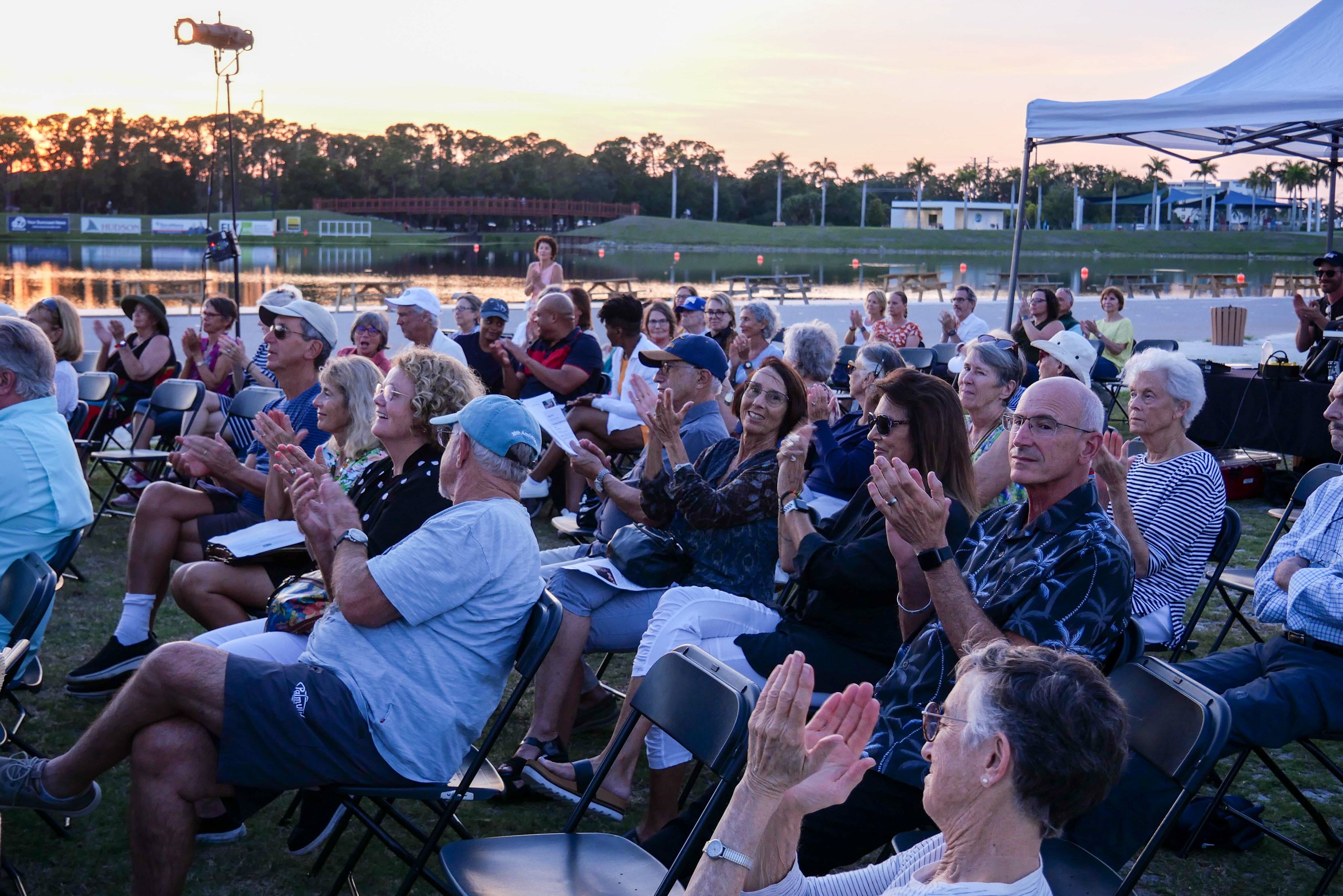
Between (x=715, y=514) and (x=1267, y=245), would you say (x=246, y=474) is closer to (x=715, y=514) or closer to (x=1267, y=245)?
(x=715, y=514)

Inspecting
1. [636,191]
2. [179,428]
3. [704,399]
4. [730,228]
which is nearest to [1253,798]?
[704,399]

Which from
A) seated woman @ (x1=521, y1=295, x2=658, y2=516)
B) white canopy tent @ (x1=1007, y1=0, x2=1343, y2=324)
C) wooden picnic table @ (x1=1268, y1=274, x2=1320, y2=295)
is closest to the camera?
seated woman @ (x1=521, y1=295, x2=658, y2=516)

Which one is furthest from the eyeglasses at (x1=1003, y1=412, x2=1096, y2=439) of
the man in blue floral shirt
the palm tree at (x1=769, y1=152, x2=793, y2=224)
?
the palm tree at (x1=769, y1=152, x2=793, y2=224)

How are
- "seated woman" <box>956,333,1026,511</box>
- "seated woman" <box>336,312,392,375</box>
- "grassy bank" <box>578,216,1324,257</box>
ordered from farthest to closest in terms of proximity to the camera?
→ "grassy bank" <box>578,216,1324,257</box>, "seated woman" <box>336,312,392,375</box>, "seated woman" <box>956,333,1026,511</box>

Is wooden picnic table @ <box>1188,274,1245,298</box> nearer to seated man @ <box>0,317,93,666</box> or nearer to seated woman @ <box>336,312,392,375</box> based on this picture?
seated woman @ <box>336,312,392,375</box>

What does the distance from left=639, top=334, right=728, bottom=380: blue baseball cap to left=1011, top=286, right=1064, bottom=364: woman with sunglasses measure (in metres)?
5.37

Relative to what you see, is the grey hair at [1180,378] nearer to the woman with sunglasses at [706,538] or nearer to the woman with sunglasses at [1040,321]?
the woman with sunglasses at [706,538]

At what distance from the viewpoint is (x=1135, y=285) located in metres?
31.9

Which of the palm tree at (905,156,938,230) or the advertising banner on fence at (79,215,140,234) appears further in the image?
the palm tree at (905,156,938,230)

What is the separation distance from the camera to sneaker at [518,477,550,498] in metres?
6.37

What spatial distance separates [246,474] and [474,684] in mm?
2018

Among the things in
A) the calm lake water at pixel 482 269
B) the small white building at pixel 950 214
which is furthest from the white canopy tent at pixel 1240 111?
the small white building at pixel 950 214

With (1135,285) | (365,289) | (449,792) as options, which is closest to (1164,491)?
(449,792)

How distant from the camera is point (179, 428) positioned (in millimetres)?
7367
